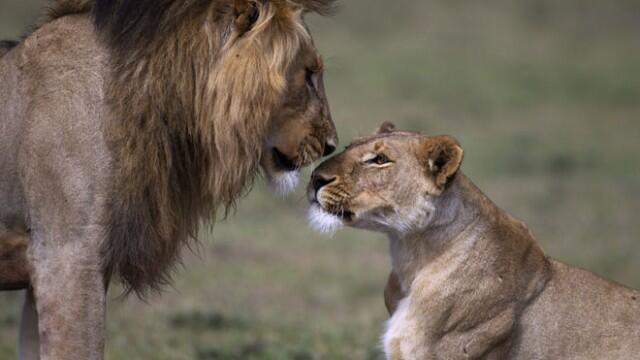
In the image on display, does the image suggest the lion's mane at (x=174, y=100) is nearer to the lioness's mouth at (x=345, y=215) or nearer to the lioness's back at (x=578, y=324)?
the lioness's mouth at (x=345, y=215)

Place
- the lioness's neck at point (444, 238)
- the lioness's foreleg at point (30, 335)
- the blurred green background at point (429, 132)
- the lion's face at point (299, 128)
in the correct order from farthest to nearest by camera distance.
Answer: the blurred green background at point (429, 132) < the lioness's foreleg at point (30, 335) < the lioness's neck at point (444, 238) < the lion's face at point (299, 128)

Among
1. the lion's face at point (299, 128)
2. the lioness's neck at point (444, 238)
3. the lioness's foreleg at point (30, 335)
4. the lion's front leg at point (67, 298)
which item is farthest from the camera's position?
the lioness's foreleg at point (30, 335)

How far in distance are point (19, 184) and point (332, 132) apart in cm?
95

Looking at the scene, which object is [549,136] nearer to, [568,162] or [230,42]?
[568,162]

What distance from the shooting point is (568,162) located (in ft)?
38.0

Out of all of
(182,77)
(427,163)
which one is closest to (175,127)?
(182,77)

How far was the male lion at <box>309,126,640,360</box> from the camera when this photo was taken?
171 inches

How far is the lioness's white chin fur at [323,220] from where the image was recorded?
4.31 m

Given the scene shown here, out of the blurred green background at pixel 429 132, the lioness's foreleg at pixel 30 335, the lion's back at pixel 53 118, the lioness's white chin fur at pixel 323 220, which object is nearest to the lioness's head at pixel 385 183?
the lioness's white chin fur at pixel 323 220

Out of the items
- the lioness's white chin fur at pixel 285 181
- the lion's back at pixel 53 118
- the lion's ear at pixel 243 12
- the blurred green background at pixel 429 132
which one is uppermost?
the lion's ear at pixel 243 12

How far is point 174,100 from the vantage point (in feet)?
14.1

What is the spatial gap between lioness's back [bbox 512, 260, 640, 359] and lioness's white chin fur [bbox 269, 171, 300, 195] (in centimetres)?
84

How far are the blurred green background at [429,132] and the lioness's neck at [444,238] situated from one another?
4.33ft

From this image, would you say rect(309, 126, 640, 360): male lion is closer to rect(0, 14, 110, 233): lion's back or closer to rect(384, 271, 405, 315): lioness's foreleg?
rect(384, 271, 405, 315): lioness's foreleg
